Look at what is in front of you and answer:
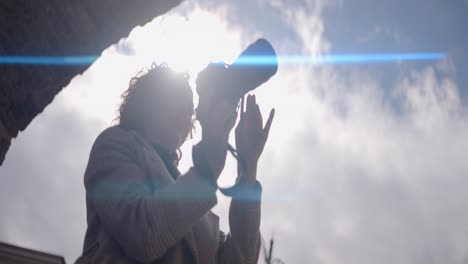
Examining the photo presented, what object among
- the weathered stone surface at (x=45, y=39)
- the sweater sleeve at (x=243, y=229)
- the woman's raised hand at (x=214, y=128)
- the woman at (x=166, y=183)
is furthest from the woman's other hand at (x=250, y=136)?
the weathered stone surface at (x=45, y=39)

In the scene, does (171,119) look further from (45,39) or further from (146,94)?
(45,39)

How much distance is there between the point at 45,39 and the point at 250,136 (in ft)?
3.60

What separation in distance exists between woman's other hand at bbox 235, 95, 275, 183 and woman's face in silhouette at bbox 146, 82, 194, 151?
0.31 meters

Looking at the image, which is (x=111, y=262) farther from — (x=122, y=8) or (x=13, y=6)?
(x=122, y=8)

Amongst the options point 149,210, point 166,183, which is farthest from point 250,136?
point 149,210

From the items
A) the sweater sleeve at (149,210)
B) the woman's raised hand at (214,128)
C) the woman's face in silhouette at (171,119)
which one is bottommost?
the sweater sleeve at (149,210)

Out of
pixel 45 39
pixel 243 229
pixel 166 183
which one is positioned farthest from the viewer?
pixel 45 39

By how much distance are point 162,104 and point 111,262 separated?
0.68 metres

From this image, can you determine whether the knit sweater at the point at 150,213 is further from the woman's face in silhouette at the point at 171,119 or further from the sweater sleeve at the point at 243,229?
the woman's face in silhouette at the point at 171,119

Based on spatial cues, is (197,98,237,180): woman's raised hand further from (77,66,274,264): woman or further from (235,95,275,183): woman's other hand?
(235,95,275,183): woman's other hand

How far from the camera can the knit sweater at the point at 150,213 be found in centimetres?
140

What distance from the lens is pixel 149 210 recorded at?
4.59ft

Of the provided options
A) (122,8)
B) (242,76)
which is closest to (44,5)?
(122,8)

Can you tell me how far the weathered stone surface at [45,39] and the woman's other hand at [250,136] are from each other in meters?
1.05
